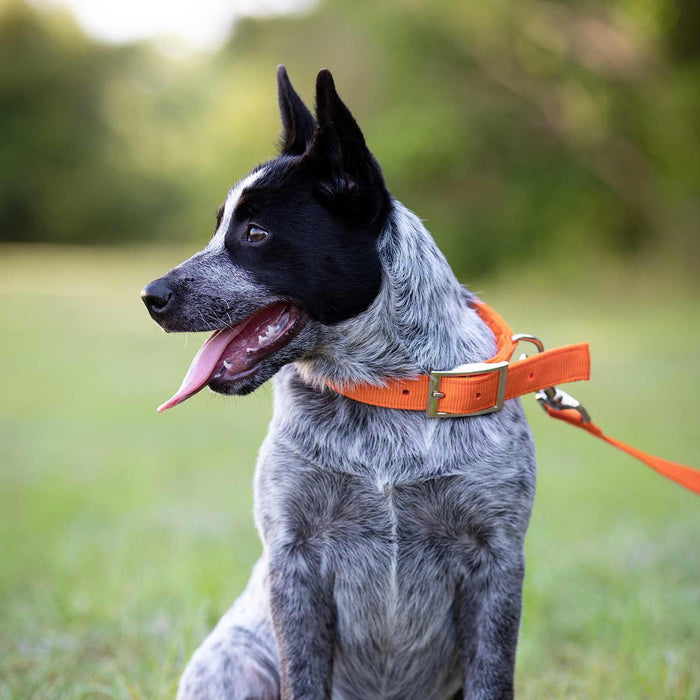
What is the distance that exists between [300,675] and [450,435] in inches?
29.9

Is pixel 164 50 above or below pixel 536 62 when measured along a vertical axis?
above

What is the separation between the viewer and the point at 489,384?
238cm

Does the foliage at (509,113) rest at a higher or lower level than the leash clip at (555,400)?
higher

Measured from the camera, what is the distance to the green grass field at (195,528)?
3359 mm

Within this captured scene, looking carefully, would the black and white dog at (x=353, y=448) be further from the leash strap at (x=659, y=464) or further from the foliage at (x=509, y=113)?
the foliage at (x=509, y=113)

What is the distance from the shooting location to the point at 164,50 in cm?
3975

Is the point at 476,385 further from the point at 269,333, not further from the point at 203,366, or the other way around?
the point at 203,366

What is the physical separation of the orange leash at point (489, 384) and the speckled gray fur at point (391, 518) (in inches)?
1.7

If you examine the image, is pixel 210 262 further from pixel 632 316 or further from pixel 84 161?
pixel 84 161

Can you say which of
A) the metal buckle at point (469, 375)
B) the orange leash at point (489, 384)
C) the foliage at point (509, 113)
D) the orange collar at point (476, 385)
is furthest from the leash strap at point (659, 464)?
the foliage at point (509, 113)

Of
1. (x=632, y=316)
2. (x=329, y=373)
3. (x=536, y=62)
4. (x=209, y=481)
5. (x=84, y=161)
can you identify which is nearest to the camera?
(x=329, y=373)

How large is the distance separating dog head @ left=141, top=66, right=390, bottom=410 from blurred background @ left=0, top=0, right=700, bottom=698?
45 cm

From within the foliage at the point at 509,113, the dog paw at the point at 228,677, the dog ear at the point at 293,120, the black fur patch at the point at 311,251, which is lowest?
the dog paw at the point at 228,677

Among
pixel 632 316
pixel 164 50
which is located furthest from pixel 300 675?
pixel 164 50
